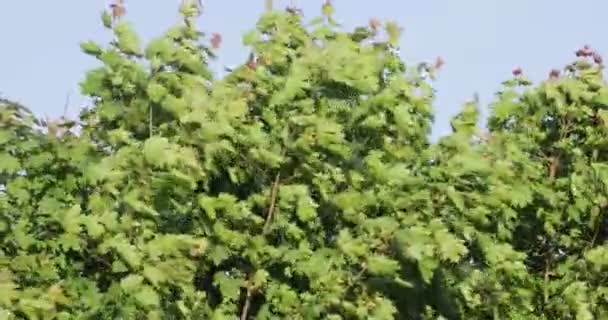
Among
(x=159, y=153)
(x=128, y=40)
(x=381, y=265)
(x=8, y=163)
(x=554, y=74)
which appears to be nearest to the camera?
(x=159, y=153)

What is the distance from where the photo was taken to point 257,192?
44.6 ft

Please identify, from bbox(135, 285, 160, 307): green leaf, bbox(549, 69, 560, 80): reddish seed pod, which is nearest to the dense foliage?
bbox(135, 285, 160, 307): green leaf

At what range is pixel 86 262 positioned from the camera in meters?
12.1

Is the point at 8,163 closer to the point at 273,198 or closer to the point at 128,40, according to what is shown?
the point at 128,40

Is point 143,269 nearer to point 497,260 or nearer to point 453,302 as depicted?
point 453,302

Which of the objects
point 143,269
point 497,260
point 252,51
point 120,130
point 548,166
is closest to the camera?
point 143,269

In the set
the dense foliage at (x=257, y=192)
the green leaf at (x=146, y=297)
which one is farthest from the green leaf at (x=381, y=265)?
the green leaf at (x=146, y=297)

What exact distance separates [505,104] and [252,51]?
247 inches

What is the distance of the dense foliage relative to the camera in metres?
11.8

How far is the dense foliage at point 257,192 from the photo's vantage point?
463 inches

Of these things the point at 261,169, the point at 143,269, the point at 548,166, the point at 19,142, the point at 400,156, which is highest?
the point at 548,166

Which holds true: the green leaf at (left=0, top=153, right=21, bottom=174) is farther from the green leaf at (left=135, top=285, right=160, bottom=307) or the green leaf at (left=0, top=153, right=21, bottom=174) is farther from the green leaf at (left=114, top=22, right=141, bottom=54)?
the green leaf at (left=114, top=22, right=141, bottom=54)

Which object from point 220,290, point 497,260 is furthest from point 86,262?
point 497,260

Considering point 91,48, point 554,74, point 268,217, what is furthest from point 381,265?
point 554,74
